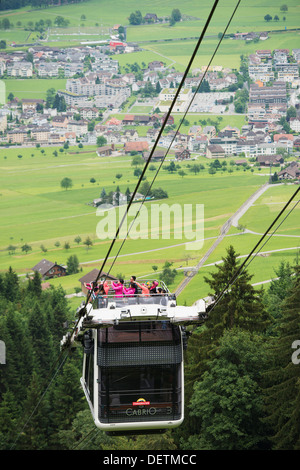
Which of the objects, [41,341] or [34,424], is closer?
[34,424]

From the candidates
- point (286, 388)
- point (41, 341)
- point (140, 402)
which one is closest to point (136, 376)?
point (140, 402)

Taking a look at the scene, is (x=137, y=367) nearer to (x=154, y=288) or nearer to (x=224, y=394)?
(x=154, y=288)

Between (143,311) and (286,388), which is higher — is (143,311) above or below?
above

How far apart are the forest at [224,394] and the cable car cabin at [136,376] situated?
30.4 ft

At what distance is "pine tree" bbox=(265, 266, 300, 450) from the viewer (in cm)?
3164

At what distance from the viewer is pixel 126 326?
1773cm

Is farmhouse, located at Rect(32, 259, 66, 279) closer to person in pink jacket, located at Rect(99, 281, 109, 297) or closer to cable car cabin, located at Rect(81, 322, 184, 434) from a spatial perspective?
person in pink jacket, located at Rect(99, 281, 109, 297)

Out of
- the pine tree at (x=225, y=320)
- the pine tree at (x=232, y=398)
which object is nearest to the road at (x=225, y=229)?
the pine tree at (x=225, y=320)

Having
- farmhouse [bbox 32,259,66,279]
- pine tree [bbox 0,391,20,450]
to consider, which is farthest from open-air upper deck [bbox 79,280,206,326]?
farmhouse [bbox 32,259,66,279]

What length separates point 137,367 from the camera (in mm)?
17938

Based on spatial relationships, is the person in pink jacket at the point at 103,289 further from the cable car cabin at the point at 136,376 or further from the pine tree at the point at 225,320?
the pine tree at the point at 225,320

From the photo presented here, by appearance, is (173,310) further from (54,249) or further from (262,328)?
(54,249)

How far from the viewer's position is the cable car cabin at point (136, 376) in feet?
58.5

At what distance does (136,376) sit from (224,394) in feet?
57.1
